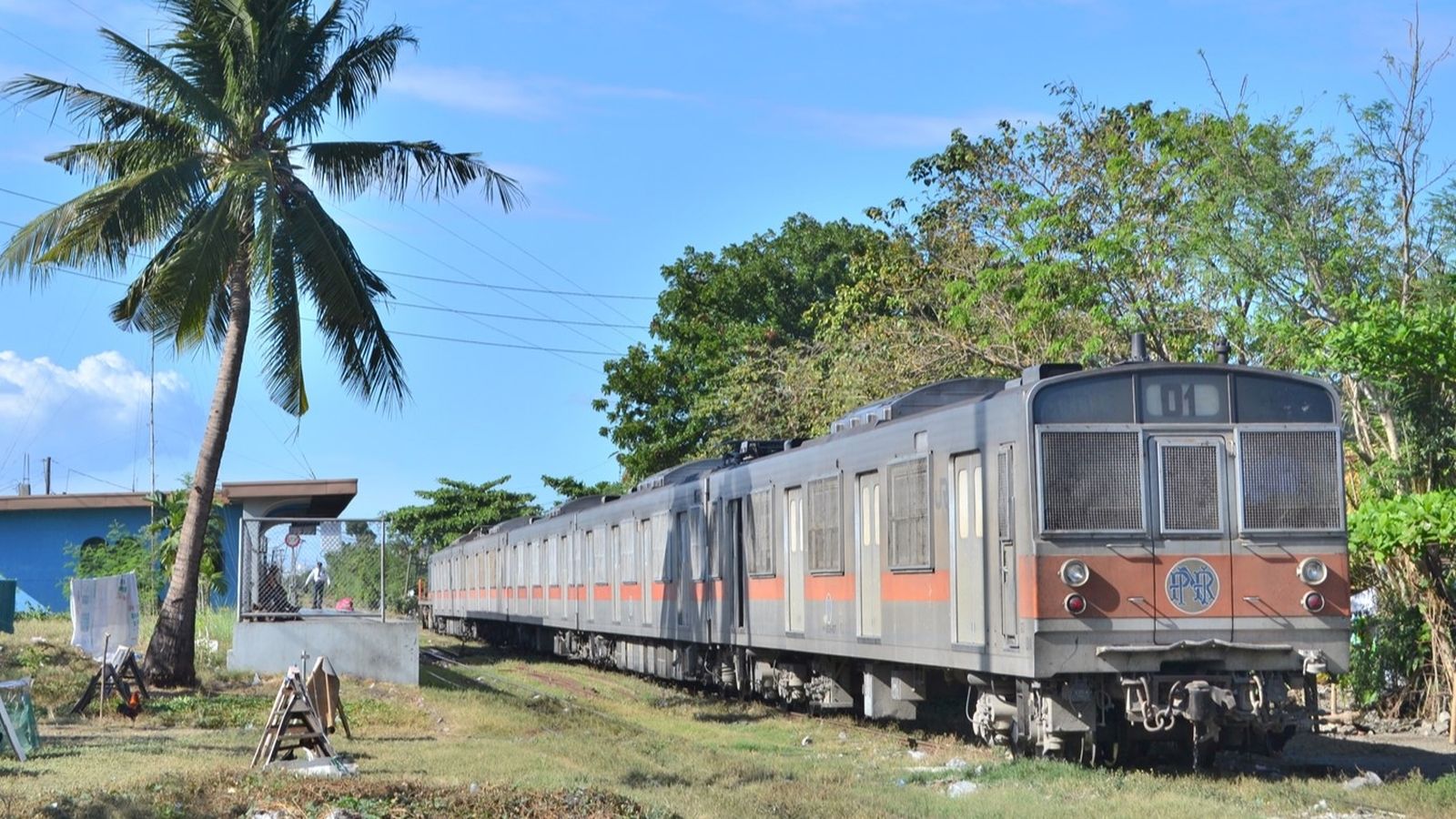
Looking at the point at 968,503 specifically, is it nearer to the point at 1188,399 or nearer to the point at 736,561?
the point at 1188,399

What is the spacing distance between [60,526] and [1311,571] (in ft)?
119

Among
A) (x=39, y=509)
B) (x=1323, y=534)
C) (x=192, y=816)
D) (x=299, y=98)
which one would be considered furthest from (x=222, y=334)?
(x=39, y=509)

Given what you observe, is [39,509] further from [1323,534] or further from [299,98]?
[1323,534]

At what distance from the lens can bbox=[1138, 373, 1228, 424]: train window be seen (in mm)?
11781

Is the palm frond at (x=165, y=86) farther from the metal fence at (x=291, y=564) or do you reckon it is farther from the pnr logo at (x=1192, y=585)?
the pnr logo at (x=1192, y=585)

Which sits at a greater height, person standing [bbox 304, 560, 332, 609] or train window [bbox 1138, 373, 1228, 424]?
train window [bbox 1138, 373, 1228, 424]

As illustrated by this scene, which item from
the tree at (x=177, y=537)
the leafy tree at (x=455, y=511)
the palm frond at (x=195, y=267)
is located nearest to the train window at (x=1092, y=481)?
the palm frond at (x=195, y=267)

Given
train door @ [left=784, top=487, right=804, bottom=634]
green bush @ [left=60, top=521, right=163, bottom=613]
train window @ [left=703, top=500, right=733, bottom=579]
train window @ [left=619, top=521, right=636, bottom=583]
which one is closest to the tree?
green bush @ [left=60, top=521, right=163, bottom=613]

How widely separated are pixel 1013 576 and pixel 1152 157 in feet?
42.6

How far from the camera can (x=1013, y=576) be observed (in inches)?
458

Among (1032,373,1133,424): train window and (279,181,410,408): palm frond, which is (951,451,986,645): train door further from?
(279,181,410,408): palm frond

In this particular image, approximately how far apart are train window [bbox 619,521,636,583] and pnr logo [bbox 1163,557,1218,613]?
1406cm

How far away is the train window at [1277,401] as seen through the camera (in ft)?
38.8

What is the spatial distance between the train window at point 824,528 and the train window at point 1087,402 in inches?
174
